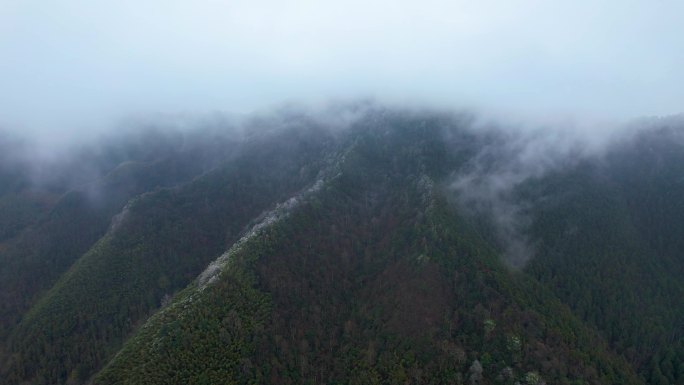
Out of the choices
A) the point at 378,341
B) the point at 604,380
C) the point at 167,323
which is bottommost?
the point at 604,380

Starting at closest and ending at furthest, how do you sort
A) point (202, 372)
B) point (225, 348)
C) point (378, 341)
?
point (202, 372), point (225, 348), point (378, 341)

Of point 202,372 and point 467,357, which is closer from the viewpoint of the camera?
point 202,372

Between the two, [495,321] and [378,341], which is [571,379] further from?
[378,341]

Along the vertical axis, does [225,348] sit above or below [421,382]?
above

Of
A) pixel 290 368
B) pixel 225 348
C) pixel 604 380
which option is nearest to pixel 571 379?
pixel 604 380

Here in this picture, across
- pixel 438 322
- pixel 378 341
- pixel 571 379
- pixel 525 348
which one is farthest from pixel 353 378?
pixel 571 379

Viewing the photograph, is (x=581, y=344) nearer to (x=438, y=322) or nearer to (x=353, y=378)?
(x=438, y=322)

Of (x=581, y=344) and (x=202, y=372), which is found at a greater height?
(x=202, y=372)

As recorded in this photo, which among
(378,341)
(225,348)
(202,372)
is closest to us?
(202,372)

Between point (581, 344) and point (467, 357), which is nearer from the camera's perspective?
point (467, 357)
